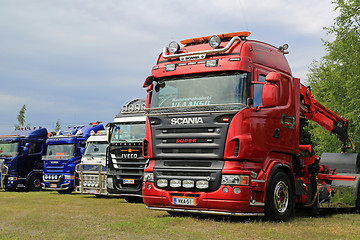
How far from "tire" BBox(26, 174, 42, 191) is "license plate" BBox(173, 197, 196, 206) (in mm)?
16794

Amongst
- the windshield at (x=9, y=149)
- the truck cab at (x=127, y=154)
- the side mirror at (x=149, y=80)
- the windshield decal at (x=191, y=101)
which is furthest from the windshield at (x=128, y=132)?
the windshield at (x=9, y=149)

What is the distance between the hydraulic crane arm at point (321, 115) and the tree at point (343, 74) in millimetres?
9321

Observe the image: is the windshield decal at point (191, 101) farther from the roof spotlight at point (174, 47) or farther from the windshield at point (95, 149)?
the windshield at point (95, 149)

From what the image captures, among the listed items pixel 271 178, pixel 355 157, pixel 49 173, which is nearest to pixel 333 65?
pixel 355 157

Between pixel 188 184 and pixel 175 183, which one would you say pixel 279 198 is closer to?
pixel 188 184

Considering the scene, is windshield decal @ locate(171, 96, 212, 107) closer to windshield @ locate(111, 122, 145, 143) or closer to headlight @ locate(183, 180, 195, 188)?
headlight @ locate(183, 180, 195, 188)

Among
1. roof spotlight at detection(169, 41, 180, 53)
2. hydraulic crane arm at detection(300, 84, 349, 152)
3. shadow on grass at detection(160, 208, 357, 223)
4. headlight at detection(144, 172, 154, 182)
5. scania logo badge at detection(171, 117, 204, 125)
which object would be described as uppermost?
roof spotlight at detection(169, 41, 180, 53)

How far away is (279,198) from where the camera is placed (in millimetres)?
10211

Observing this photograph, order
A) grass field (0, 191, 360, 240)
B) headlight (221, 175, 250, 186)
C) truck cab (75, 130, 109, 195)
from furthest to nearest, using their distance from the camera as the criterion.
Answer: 1. truck cab (75, 130, 109, 195)
2. headlight (221, 175, 250, 186)
3. grass field (0, 191, 360, 240)

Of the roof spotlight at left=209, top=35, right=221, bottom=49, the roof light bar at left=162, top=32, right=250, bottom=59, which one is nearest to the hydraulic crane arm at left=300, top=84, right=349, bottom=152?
the roof light bar at left=162, top=32, right=250, bottom=59

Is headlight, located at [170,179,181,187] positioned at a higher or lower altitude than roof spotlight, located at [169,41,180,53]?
lower

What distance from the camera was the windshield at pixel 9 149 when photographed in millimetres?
24672

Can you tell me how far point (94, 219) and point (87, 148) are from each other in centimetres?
966

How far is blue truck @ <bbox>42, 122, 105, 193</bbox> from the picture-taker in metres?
21.7
